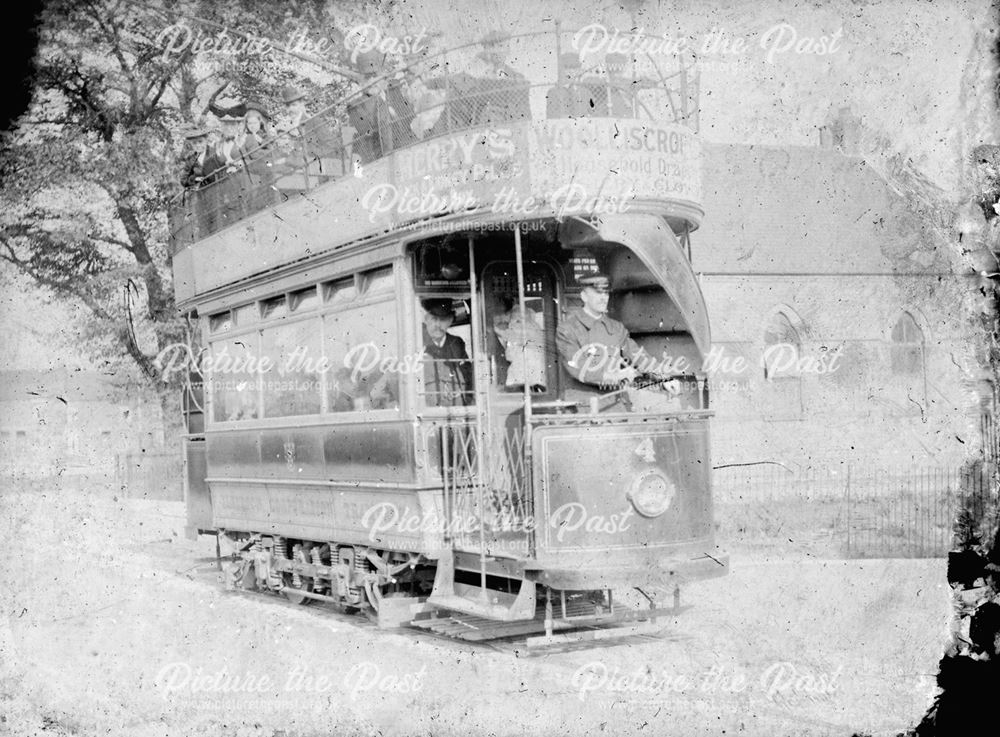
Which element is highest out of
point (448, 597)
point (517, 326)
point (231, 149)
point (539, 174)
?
point (231, 149)

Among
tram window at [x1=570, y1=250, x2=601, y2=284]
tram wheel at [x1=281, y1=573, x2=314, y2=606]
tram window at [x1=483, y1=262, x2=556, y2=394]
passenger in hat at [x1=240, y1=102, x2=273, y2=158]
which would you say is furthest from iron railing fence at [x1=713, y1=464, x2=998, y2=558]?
passenger in hat at [x1=240, y1=102, x2=273, y2=158]

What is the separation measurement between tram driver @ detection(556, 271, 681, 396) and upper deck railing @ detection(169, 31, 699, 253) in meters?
1.27

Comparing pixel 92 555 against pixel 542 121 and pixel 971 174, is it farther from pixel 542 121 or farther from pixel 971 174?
pixel 971 174

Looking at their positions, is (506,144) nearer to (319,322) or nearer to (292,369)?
(319,322)

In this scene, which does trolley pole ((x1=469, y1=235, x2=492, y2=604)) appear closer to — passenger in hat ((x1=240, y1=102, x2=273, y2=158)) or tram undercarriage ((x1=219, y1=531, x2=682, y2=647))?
tram undercarriage ((x1=219, y1=531, x2=682, y2=647))

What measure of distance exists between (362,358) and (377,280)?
63cm

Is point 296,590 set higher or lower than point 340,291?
lower

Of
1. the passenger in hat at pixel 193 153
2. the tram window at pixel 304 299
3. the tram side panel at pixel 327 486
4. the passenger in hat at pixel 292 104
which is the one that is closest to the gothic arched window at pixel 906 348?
the passenger in hat at pixel 292 104

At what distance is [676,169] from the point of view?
740 cm

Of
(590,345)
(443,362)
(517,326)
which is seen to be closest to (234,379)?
(443,362)

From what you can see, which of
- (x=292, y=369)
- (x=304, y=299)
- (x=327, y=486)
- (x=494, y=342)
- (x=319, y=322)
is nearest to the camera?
(x=494, y=342)

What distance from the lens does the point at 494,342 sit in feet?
26.9

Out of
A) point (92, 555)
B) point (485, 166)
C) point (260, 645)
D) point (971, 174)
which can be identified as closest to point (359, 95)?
point (485, 166)

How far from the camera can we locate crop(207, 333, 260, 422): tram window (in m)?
10.3
